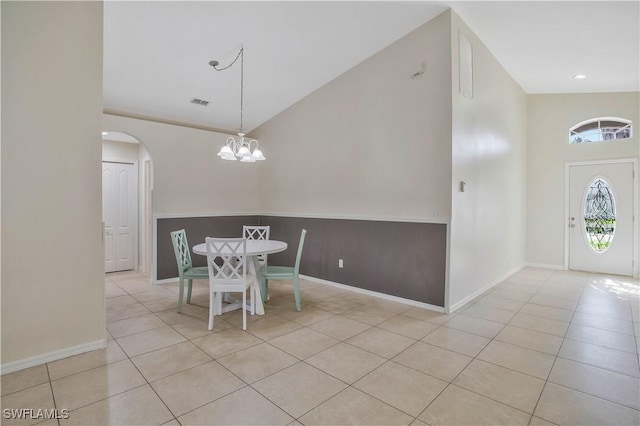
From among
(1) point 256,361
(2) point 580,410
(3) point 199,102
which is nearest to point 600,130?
(2) point 580,410

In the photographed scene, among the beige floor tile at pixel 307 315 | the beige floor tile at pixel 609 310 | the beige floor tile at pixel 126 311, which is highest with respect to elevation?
the beige floor tile at pixel 609 310

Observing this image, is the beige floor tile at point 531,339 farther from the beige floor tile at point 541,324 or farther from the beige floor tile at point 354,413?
the beige floor tile at point 354,413

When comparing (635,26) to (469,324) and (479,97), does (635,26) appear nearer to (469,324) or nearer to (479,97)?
(479,97)

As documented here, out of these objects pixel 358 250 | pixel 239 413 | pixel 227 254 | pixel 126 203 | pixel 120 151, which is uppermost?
pixel 120 151

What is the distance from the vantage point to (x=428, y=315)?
3.55 m

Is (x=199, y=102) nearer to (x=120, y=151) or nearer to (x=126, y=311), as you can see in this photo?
(x=120, y=151)

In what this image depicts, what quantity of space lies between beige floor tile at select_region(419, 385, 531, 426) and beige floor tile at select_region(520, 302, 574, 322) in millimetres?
2146

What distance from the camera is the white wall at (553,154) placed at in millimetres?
5465

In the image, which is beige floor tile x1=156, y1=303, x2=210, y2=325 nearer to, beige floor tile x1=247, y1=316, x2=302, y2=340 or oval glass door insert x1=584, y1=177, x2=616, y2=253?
beige floor tile x1=247, y1=316, x2=302, y2=340

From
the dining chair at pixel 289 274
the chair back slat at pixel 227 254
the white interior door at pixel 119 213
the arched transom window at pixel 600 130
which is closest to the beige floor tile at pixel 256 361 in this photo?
the chair back slat at pixel 227 254

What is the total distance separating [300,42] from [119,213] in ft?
15.1

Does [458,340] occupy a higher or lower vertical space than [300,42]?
lower

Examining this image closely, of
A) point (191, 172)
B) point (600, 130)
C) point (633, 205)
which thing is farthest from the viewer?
point (600, 130)

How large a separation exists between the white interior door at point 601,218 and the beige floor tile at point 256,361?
5.99m
